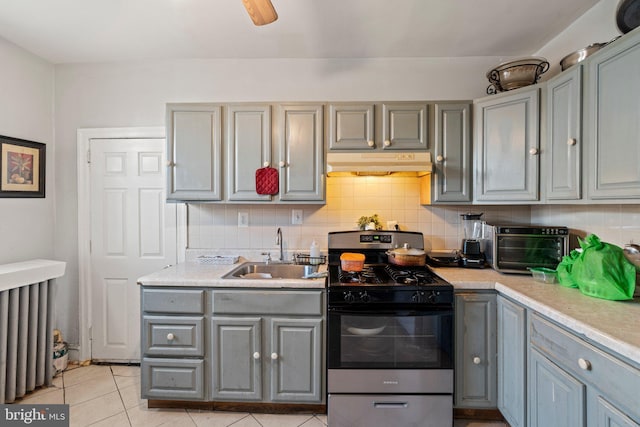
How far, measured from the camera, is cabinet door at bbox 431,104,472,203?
A: 2.03 m

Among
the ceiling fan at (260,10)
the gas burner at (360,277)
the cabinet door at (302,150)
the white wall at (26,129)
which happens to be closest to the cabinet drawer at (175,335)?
the gas burner at (360,277)

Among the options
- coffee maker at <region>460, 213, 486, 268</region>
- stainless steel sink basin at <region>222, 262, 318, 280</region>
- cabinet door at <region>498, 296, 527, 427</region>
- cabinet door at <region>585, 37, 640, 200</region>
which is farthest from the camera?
stainless steel sink basin at <region>222, 262, 318, 280</region>

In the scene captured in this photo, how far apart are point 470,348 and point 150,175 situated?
2.79m

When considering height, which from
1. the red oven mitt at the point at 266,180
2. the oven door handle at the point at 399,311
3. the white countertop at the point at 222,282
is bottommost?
the oven door handle at the point at 399,311

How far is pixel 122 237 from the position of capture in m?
2.44

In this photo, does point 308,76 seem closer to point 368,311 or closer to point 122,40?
point 122,40

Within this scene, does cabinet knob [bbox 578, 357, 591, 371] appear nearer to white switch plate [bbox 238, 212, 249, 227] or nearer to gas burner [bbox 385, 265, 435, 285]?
gas burner [bbox 385, 265, 435, 285]

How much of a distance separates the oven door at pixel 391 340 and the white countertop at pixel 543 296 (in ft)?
0.83

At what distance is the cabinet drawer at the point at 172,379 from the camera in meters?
1.80

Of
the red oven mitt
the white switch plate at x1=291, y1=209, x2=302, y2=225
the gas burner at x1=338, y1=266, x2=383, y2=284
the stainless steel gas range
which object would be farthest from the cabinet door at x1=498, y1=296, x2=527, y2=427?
the red oven mitt

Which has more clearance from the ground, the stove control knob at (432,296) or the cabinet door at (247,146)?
the cabinet door at (247,146)

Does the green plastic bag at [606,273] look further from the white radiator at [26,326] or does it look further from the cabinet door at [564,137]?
the white radiator at [26,326]

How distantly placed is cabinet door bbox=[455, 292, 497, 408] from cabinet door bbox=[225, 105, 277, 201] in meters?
1.56

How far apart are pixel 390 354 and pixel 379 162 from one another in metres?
1.24
